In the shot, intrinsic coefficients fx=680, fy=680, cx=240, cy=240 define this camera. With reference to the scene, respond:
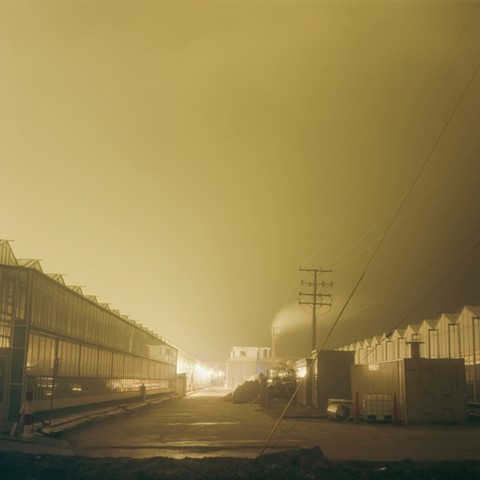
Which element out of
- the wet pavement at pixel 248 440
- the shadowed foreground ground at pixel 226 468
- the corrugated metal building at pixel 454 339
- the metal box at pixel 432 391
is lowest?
the wet pavement at pixel 248 440

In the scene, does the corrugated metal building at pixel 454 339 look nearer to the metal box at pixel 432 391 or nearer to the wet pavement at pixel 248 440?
the metal box at pixel 432 391

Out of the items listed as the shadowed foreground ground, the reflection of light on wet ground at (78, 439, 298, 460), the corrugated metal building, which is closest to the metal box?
the corrugated metal building

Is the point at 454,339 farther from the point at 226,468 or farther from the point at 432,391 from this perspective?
the point at 226,468

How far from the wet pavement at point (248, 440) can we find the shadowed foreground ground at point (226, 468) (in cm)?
87

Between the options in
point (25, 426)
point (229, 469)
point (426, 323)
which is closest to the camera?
point (229, 469)

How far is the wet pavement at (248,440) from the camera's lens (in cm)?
1905

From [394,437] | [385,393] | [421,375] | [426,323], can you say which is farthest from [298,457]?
[426,323]

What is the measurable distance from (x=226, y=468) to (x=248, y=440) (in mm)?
7291

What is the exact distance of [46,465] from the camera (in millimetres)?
15547

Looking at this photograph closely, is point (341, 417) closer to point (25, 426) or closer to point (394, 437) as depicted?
point (394, 437)

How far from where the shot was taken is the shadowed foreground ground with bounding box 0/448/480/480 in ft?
47.3

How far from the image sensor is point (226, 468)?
15305mm

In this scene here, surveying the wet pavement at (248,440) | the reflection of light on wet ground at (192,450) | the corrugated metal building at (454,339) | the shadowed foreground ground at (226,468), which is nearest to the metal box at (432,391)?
the wet pavement at (248,440)

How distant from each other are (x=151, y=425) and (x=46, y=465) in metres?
14.8
